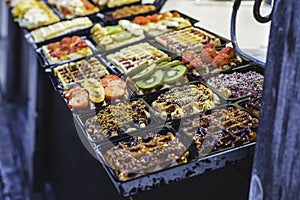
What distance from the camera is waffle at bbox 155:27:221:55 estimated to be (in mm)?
3109

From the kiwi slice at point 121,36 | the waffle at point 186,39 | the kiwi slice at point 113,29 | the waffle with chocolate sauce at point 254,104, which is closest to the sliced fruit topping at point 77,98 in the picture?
the waffle at point 186,39

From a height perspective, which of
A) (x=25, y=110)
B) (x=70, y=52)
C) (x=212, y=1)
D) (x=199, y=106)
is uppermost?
(x=199, y=106)

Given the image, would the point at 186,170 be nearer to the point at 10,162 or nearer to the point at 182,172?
the point at 182,172

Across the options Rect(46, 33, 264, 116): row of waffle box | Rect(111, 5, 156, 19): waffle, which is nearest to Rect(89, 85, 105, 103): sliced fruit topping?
Rect(46, 33, 264, 116): row of waffle box

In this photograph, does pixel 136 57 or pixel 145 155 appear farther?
pixel 136 57

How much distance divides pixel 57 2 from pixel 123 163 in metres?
3.08

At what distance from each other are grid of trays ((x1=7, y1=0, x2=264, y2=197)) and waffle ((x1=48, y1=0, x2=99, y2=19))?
1.15ft

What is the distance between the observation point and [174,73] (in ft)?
9.00

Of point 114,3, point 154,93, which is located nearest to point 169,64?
point 154,93

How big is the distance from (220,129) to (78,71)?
1.33m

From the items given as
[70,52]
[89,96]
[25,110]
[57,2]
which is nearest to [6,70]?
[25,110]

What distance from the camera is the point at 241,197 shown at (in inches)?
86.7

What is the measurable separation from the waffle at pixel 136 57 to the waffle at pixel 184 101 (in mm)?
469

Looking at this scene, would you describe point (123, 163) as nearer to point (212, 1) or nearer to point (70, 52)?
point (70, 52)
